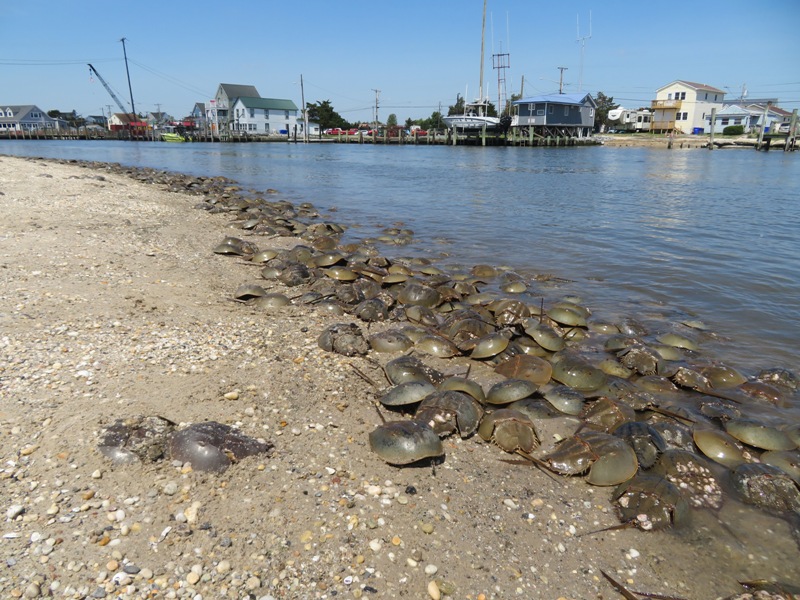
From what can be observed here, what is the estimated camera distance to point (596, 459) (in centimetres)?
329

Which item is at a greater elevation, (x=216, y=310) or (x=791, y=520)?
(x=216, y=310)

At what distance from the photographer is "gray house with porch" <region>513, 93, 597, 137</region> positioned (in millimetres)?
55094

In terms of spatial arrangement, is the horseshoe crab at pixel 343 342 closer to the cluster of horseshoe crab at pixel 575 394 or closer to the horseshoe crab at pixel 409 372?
the cluster of horseshoe crab at pixel 575 394

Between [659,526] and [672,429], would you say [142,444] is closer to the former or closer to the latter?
[659,526]

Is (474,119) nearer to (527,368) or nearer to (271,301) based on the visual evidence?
(271,301)

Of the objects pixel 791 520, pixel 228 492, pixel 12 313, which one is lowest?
pixel 791 520

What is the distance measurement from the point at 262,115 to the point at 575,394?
8507 cm

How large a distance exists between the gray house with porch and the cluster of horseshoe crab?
54.3m

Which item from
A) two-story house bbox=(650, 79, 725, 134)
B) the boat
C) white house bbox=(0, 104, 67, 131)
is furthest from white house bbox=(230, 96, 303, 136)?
two-story house bbox=(650, 79, 725, 134)

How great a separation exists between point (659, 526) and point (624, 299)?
16.2 feet

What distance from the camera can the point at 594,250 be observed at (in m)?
10.2

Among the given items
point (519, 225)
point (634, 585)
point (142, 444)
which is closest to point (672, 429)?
point (634, 585)

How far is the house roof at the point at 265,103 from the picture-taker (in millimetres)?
78438

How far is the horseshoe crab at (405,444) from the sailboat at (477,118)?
59.4 metres
